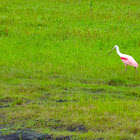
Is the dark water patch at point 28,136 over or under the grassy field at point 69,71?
under

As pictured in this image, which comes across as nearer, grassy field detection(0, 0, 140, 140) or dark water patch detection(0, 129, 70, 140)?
dark water patch detection(0, 129, 70, 140)

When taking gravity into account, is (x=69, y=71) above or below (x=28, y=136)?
above

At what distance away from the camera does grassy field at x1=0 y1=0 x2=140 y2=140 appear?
7.00 meters

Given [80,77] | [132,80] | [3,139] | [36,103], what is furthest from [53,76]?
[3,139]

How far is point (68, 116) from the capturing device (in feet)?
23.9

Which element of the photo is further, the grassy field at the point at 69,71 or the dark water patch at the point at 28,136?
the grassy field at the point at 69,71

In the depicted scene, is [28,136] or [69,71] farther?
[69,71]

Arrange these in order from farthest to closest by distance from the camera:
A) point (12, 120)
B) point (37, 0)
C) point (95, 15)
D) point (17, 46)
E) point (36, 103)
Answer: point (37, 0), point (95, 15), point (17, 46), point (36, 103), point (12, 120)

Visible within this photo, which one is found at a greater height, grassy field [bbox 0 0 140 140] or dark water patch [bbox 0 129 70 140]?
grassy field [bbox 0 0 140 140]

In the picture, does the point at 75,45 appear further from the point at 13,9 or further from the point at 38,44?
the point at 13,9

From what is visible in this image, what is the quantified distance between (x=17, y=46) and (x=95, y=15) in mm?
7667

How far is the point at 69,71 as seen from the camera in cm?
1154

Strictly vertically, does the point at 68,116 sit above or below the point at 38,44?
below

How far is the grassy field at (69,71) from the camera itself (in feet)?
23.0
